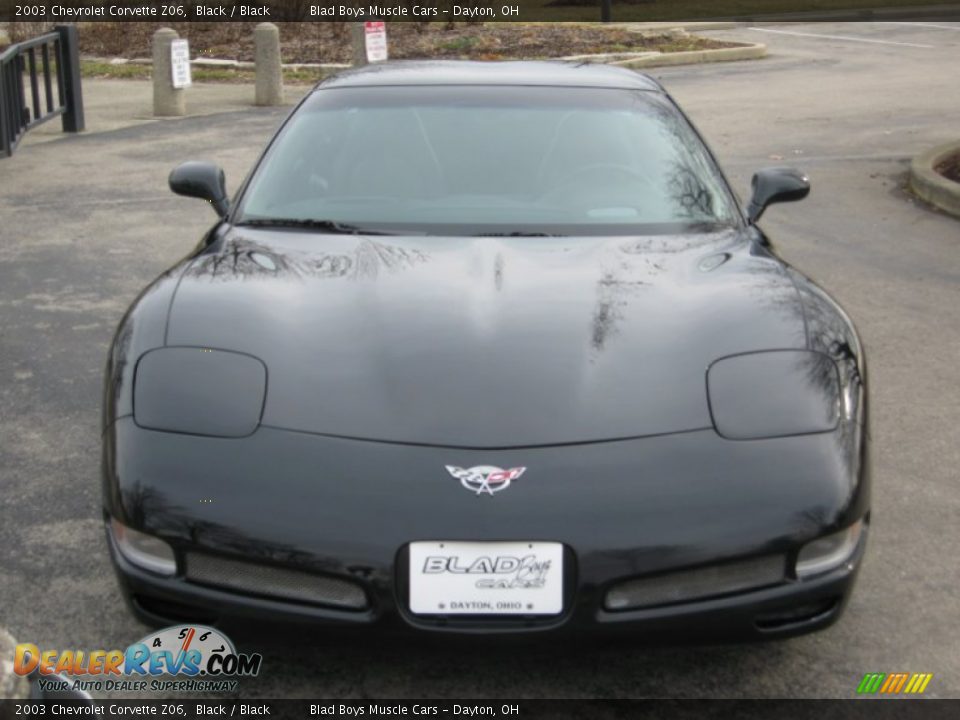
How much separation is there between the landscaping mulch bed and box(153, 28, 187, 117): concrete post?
6343 mm

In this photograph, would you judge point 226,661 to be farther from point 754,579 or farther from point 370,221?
point 370,221

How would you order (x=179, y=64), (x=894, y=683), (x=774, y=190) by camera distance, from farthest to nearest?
(x=179, y=64) → (x=774, y=190) → (x=894, y=683)

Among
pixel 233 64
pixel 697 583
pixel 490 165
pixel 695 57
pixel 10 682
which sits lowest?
pixel 695 57

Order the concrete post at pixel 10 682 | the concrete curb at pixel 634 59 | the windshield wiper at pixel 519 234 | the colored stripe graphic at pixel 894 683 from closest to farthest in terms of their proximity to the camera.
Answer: the concrete post at pixel 10 682, the colored stripe graphic at pixel 894 683, the windshield wiper at pixel 519 234, the concrete curb at pixel 634 59

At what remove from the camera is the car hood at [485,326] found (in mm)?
3307

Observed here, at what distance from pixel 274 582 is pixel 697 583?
3.10 feet

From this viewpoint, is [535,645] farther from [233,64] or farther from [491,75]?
[233,64]

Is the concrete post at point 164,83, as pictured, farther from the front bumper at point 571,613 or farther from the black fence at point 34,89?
the front bumper at point 571,613

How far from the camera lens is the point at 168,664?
3457 millimetres

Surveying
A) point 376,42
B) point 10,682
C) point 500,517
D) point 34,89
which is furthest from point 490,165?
point 376,42

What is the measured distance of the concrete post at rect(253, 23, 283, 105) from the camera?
16.1 m

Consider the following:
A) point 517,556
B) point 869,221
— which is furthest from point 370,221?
point 869,221

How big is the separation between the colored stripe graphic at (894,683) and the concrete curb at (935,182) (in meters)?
6.64

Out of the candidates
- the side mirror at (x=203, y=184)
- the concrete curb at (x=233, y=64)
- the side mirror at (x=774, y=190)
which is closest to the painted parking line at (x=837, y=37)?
the concrete curb at (x=233, y=64)
